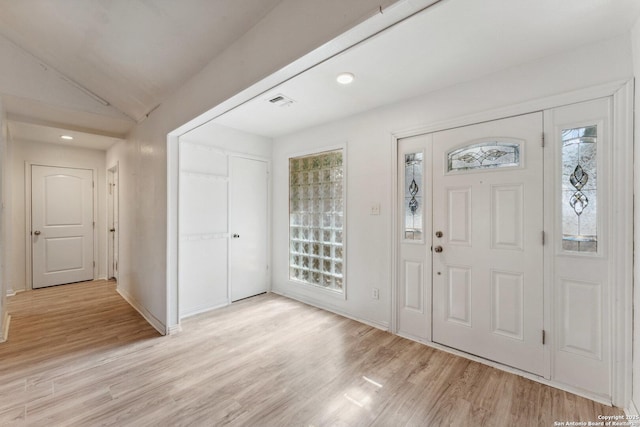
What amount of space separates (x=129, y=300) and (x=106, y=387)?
2172mm

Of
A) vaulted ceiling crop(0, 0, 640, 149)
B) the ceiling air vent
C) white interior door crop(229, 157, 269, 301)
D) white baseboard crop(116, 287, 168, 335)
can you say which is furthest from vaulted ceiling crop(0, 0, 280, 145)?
white baseboard crop(116, 287, 168, 335)

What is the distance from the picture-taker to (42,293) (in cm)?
410

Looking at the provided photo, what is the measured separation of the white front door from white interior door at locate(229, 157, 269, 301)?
311cm

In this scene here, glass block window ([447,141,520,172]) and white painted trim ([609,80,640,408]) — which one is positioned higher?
Answer: glass block window ([447,141,520,172])

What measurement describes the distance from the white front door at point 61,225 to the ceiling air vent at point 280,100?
4.15 m

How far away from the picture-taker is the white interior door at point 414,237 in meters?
2.58

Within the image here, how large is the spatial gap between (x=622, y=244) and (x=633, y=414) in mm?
1001

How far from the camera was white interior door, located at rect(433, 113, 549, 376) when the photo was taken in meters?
2.05

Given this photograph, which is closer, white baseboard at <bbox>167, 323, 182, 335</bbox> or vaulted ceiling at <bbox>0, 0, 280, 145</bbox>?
vaulted ceiling at <bbox>0, 0, 280, 145</bbox>

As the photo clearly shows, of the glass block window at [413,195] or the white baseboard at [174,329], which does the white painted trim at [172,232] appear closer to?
the white baseboard at [174,329]

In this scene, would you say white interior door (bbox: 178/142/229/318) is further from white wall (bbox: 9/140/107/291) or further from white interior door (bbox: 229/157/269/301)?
white wall (bbox: 9/140/107/291)

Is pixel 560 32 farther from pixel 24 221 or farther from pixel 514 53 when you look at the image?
pixel 24 221

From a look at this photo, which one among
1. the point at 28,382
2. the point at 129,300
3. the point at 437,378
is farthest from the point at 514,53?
the point at 129,300

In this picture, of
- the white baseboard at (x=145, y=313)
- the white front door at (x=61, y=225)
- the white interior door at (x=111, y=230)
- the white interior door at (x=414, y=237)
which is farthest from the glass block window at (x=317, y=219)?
the white front door at (x=61, y=225)
